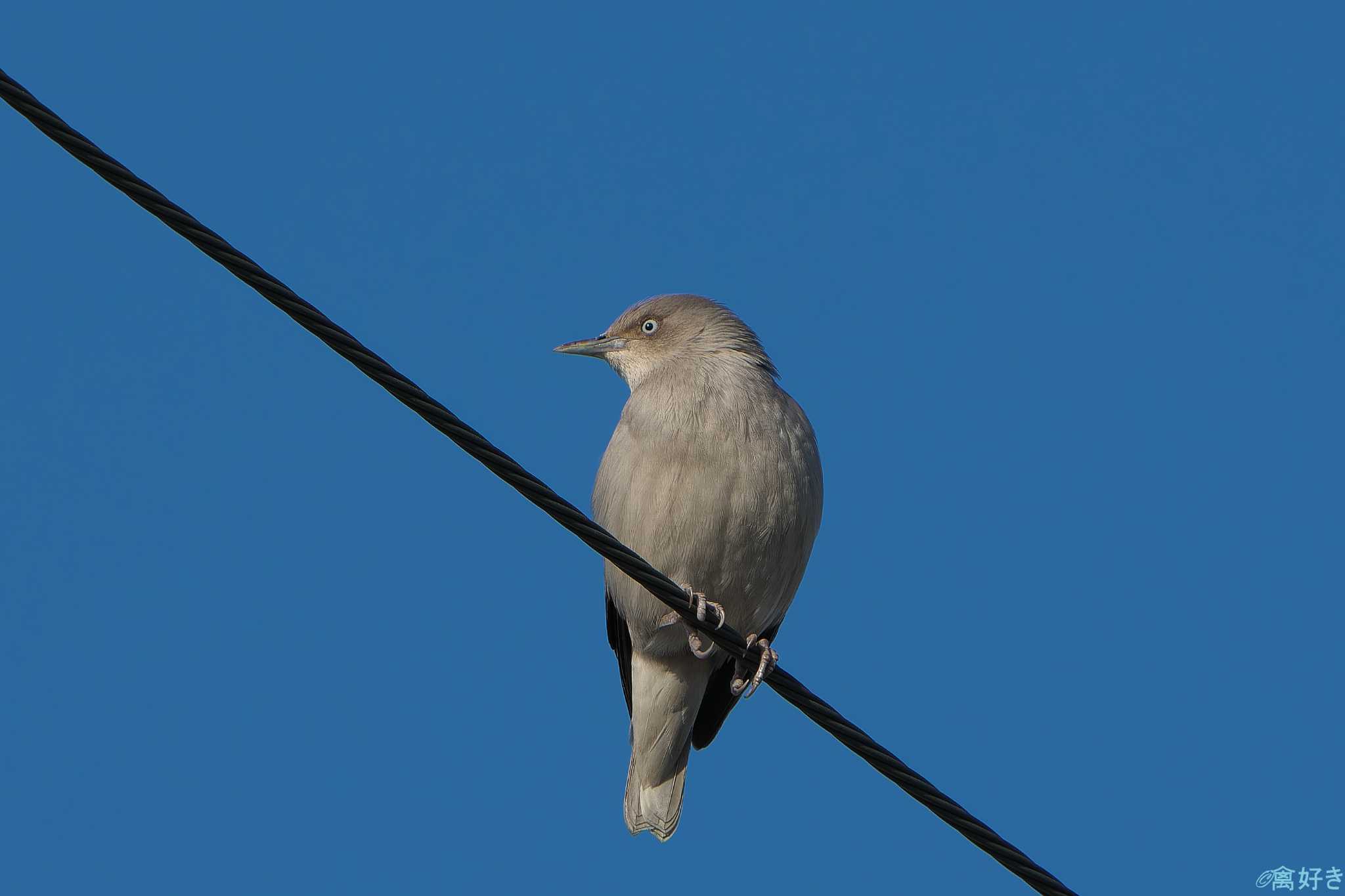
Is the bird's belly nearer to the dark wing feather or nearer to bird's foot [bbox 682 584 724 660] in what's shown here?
bird's foot [bbox 682 584 724 660]

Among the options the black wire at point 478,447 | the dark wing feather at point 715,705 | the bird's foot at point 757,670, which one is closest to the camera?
the black wire at point 478,447

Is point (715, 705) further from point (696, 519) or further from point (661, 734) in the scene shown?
point (696, 519)

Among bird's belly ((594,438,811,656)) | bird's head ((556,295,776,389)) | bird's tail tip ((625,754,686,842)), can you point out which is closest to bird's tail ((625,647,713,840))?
bird's tail tip ((625,754,686,842))

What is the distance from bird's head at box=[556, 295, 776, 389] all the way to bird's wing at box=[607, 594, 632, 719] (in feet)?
4.57

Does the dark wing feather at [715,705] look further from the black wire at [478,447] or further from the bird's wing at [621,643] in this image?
the black wire at [478,447]

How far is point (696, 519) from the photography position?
7465mm

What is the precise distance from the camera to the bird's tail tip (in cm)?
861

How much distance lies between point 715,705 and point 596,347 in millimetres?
2365

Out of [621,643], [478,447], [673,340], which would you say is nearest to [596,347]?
[673,340]

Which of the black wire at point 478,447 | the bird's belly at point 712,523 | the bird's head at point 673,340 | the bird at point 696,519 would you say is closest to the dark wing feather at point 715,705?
the bird at point 696,519

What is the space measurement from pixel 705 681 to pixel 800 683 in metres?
2.76

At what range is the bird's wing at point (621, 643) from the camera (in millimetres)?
8617

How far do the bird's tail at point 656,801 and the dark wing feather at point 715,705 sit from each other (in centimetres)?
8

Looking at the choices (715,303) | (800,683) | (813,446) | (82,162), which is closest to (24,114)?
(82,162)
